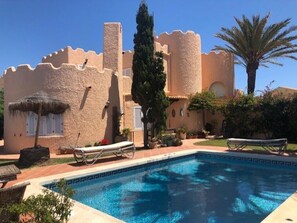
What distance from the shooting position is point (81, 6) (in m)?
16.8

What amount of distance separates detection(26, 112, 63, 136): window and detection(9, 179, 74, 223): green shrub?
13.1 m

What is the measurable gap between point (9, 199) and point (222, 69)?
92.2 ft

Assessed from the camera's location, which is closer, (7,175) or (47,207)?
(47,207)

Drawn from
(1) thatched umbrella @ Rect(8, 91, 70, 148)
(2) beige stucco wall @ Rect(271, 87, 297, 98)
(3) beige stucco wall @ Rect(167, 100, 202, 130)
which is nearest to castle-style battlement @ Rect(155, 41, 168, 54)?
(3) beige stucco wall @ Rect(167, 100, 202, 130)

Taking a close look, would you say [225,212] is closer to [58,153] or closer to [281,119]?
[58,153]

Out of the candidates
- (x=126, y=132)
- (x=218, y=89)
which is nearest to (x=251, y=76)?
(x=218, y=89)

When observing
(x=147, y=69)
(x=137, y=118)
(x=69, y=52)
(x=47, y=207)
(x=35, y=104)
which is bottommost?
(x=47, y=207)

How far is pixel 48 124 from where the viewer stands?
17375 mm

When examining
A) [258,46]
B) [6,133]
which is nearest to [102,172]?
[6,133]

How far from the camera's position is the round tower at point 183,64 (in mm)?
27062

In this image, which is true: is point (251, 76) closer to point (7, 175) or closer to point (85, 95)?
point (85, 95)

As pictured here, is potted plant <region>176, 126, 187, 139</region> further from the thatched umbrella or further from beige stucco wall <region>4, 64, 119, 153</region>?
the thatched umbrella

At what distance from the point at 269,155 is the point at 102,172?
9.22m

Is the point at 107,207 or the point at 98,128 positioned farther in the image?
the point at 98,128
